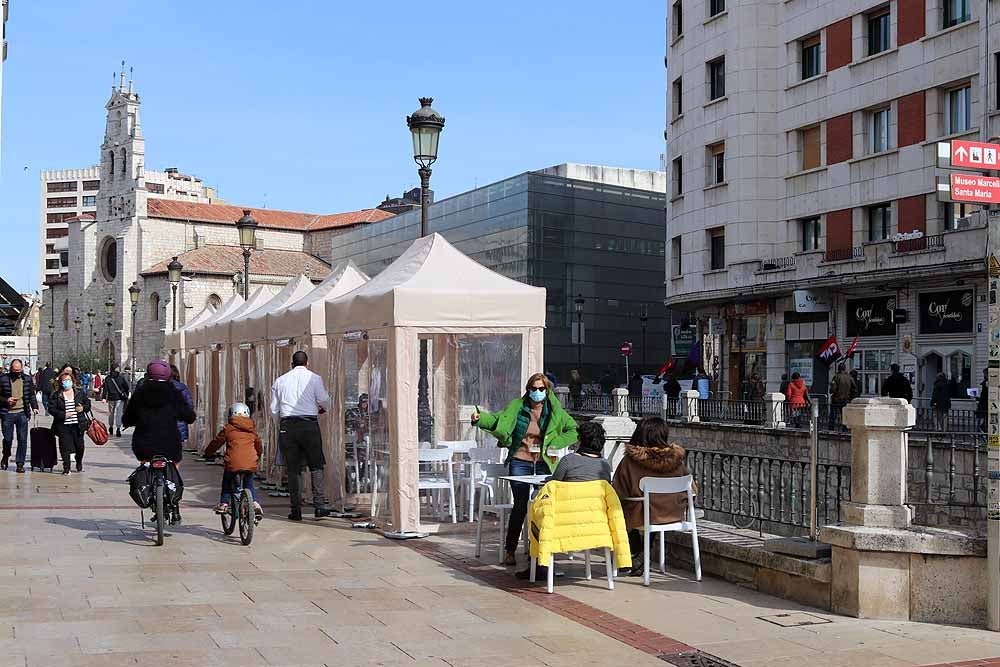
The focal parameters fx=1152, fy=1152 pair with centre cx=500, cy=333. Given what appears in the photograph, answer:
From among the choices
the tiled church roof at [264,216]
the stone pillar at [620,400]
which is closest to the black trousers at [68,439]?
the stone pillar at [620,400]

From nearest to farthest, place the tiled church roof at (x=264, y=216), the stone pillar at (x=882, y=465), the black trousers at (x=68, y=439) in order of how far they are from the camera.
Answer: the stone pillar at (x=882, y=465) < the black trousers at (x=68, y=439) < the tiled church roof at (x=264, y=216)

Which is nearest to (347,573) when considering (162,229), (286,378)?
(286,378)

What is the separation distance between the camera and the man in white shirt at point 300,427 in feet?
44.0

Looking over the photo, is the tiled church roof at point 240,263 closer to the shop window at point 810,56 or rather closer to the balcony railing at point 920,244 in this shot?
the shop window at point 810,56

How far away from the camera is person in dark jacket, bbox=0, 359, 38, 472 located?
1911 centimetres

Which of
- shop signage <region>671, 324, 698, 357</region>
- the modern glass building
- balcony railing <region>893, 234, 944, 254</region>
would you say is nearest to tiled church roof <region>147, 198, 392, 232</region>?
the modern glass building

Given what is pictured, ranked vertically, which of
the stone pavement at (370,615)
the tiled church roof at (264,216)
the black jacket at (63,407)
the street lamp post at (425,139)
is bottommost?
the stone pavement at (370,615)

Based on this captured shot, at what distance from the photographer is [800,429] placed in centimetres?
2589

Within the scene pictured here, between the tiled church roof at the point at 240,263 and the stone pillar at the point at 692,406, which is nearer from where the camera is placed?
the stone pillar at the point at 692,406

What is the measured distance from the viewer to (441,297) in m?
12.4

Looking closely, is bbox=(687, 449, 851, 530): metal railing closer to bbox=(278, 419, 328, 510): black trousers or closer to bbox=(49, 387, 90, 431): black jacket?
bbox=(278, 419, 328, 510): black trousers

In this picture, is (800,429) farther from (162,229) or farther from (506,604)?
(162,229)

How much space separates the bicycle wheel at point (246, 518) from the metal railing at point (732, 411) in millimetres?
18962

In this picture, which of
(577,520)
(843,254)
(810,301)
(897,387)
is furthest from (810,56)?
(577,520)
